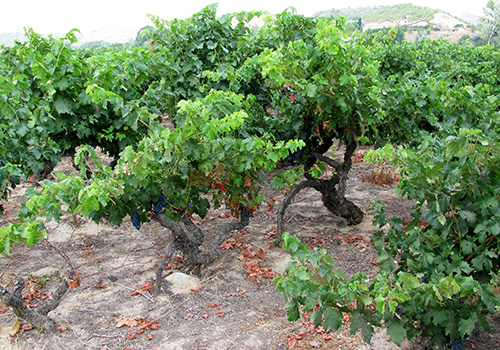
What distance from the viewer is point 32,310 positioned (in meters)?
3.70

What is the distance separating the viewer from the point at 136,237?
5.81 meters

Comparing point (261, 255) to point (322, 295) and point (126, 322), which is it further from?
point (322, 295)

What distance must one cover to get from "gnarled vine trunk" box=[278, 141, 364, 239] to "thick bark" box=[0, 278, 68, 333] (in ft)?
8.93

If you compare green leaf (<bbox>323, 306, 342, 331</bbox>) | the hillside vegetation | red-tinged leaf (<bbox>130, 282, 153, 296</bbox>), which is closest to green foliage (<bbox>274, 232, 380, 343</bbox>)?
green leaf (<bbox>323, 306, 342, 331</bbox>)

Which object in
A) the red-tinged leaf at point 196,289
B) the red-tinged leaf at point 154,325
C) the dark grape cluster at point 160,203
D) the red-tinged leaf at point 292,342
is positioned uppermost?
the dark grape cluster at point 160,203

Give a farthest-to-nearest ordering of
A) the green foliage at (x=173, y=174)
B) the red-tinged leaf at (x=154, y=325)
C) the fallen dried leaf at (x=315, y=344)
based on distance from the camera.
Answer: the red-tinged leaf at (x=154, y=325) → the fallen dried leaf at (x=315, y=344) → the green foliage at (x=173, y=174)

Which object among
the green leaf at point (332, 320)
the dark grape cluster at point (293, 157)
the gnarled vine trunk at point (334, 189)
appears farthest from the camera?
the gnarled vine trunk at point (334, 189)

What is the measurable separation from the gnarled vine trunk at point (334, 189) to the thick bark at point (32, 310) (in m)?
2.72

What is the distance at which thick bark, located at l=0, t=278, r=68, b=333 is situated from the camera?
3.55m

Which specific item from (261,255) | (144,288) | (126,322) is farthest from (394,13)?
(126,322)

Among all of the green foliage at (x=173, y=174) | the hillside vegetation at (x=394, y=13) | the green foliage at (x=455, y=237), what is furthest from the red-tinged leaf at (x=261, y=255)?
the hillside vegetation at (x=394, y=13)

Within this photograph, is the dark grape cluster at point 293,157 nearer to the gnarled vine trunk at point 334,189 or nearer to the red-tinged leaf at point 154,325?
the gnarled vine trunk at point 334,189

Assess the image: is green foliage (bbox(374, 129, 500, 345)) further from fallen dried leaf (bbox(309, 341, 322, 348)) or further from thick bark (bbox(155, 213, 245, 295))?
thick bark (bbox(155, 213, 245, 295))

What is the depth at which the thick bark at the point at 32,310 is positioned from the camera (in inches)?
140
